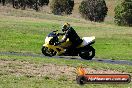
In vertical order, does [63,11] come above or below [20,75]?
below

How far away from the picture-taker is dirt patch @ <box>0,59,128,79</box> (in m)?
17.8

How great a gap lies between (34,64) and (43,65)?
53 centimetres

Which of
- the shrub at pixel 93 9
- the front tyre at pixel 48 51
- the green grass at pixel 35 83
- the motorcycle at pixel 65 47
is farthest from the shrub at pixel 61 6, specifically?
the green grass at pixel 35 83

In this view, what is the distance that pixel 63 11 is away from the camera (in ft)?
470

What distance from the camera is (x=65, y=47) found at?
923 inches

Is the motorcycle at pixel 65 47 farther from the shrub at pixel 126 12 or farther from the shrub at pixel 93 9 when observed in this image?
the shrub at pixel 93 9

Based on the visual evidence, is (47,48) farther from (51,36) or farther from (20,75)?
(20,75)

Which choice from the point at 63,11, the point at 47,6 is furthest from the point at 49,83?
the point at 47,6

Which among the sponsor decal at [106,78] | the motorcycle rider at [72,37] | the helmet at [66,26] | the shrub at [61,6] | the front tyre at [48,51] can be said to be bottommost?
the shrub at [61,6]

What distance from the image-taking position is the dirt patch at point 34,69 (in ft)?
58.5

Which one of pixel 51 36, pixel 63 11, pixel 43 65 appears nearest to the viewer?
pixel 43 65

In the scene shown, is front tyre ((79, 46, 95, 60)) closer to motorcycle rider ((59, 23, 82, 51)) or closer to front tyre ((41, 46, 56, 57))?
motorcycle rider ((59, 23, 82, 51))

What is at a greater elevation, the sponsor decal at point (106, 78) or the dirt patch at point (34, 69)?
the sponsor decal at point (106, 78)

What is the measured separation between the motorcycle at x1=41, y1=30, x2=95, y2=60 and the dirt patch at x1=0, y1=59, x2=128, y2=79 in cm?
244
